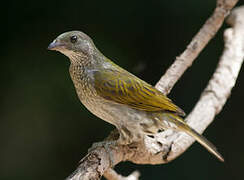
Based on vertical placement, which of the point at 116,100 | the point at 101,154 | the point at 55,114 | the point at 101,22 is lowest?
the point at 55,114

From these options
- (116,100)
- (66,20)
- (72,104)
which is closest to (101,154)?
(116,100)

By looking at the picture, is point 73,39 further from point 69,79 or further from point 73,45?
point 69,79

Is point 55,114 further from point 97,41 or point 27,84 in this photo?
point 97,41

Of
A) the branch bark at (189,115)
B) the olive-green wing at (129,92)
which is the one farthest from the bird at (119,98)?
the branch bark at (189,115)

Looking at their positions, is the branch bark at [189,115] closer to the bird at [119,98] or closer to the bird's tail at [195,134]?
the bird at [119,98]

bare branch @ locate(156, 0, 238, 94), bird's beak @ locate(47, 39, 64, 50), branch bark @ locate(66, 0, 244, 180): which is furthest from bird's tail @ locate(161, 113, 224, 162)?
bird's beak @ locate(47, 39, 64, 50)

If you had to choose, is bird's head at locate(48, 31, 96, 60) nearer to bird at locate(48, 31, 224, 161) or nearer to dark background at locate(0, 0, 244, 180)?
bird at locate(48, 31, 224, 161)
